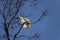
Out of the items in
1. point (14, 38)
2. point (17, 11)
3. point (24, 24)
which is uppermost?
point (17, 11)

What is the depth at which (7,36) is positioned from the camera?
7.42m

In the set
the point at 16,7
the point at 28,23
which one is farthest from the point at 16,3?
the point at 28,23

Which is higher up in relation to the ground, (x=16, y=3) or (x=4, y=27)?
(x=16, y=3)

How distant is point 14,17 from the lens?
7.79m

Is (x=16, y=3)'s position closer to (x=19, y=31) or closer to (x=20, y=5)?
(x=20, y=5)

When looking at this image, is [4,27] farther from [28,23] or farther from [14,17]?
[28,23]

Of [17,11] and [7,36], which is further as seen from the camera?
[17,11]

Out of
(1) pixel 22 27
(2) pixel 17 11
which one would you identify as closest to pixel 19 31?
(1) pixel 22 27

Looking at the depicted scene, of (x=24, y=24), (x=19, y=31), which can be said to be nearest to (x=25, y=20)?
(x=24, y=24)

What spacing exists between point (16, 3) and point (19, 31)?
110 centimetres

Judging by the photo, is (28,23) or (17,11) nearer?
(28,23)

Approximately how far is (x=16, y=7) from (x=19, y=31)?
37.8 inches

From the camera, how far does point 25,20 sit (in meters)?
7.07

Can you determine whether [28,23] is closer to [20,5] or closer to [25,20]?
[25,20]
